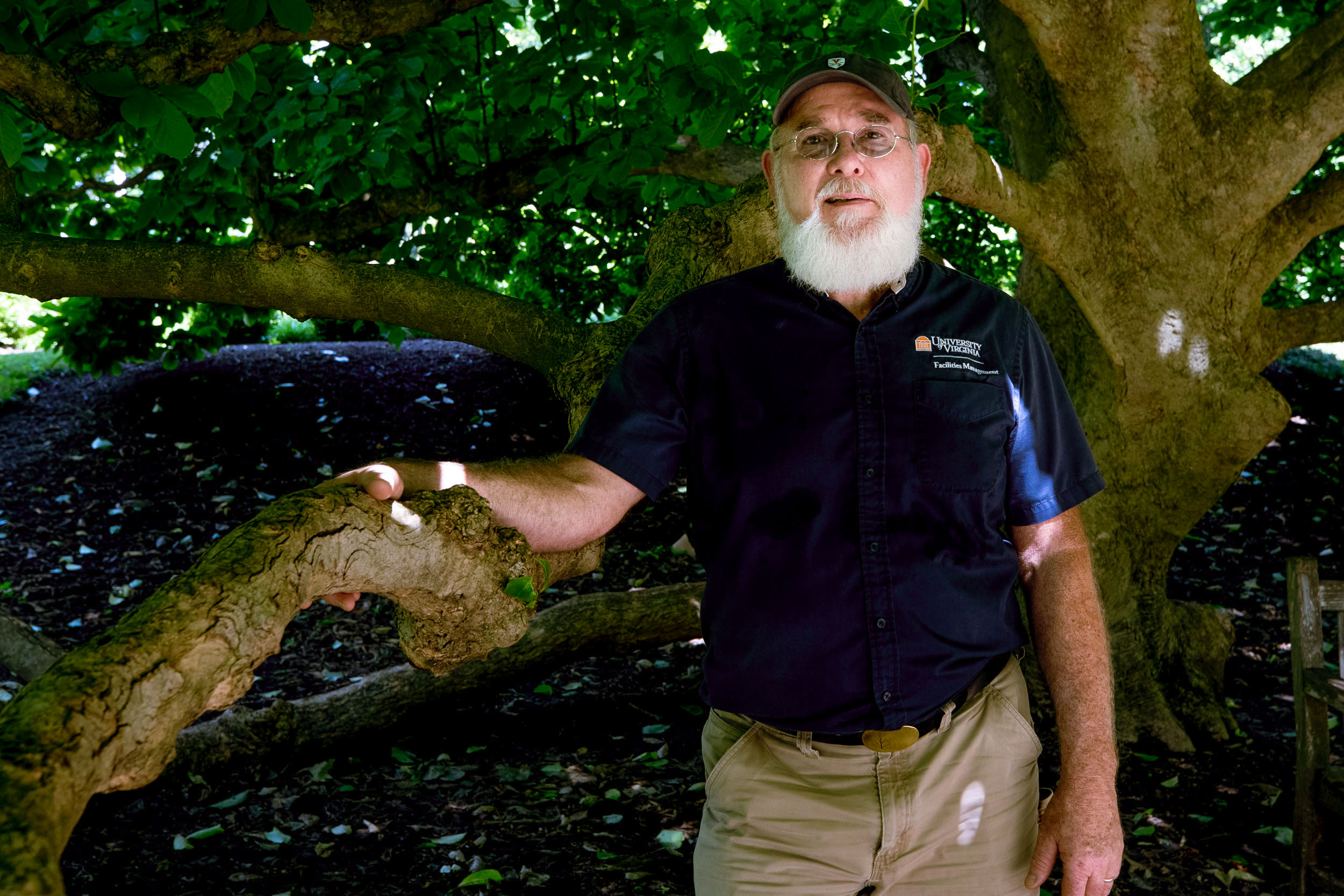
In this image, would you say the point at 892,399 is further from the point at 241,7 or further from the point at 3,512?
the point at 3,512

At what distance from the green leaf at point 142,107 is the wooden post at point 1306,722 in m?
3.70

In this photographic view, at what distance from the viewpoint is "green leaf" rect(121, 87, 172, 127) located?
263 cm

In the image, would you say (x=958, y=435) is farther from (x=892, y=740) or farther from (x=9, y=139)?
(x=9, y=139)

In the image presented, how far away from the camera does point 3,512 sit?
6906mm

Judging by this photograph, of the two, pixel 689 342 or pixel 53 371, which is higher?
pixel 53 371

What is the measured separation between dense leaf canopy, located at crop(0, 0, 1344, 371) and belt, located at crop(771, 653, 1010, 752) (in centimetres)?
231

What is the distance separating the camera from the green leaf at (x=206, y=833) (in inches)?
146

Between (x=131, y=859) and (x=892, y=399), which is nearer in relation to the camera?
(x=892, y=399)

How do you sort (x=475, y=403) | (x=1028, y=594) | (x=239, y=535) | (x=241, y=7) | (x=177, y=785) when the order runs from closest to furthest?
A: (x=239, y=535) → (x=1028, y=594) → (x=241, y=7) → (x=177, y=785) → (x=475, y=403)

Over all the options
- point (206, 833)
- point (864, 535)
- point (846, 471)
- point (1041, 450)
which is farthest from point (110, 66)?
point (206, 833)

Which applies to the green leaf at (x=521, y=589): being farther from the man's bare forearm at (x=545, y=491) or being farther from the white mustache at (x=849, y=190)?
the white mustache at (x=849, y=190)

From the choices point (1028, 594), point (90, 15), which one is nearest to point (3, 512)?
point (90, 15)

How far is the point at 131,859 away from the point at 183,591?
2777 millimetres

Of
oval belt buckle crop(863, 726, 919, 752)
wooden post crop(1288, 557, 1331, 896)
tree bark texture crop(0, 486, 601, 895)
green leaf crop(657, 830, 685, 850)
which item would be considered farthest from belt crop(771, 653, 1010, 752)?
green leaf crop(657, 830, 685, 850)
